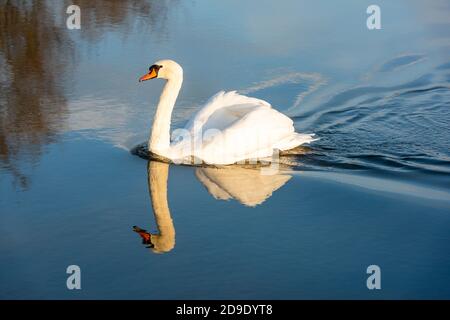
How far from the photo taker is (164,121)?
7.81 metres

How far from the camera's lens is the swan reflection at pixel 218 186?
619 centimetres


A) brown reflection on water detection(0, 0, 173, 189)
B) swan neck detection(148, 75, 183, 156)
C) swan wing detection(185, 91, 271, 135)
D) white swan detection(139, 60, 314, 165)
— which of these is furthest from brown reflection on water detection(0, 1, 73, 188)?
swan wing detection(185, 91, 271, 135)

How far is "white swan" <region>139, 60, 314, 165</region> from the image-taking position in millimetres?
7672

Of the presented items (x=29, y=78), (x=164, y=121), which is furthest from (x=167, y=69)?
(x=29, y=78)

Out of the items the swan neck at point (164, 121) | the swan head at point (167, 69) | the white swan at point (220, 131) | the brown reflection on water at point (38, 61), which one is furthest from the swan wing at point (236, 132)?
the brown reflection on water at point (38, 61)

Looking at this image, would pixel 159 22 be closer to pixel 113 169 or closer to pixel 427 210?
pixel 113 169

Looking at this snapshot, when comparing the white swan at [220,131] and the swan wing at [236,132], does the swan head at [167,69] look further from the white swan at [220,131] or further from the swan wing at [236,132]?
the swan wing at [236,132]

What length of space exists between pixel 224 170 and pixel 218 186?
1.66 ft

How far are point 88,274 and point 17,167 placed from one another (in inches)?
84.8

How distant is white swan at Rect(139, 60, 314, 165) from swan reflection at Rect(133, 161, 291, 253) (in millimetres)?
146

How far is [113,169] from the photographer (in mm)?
7352

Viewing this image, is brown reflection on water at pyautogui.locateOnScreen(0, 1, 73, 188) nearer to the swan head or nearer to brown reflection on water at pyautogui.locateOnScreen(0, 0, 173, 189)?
brown reflection on water at pyautogui.locateOnScreen(0, 0, 173, 189)

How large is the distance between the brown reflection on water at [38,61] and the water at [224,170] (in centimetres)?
3
